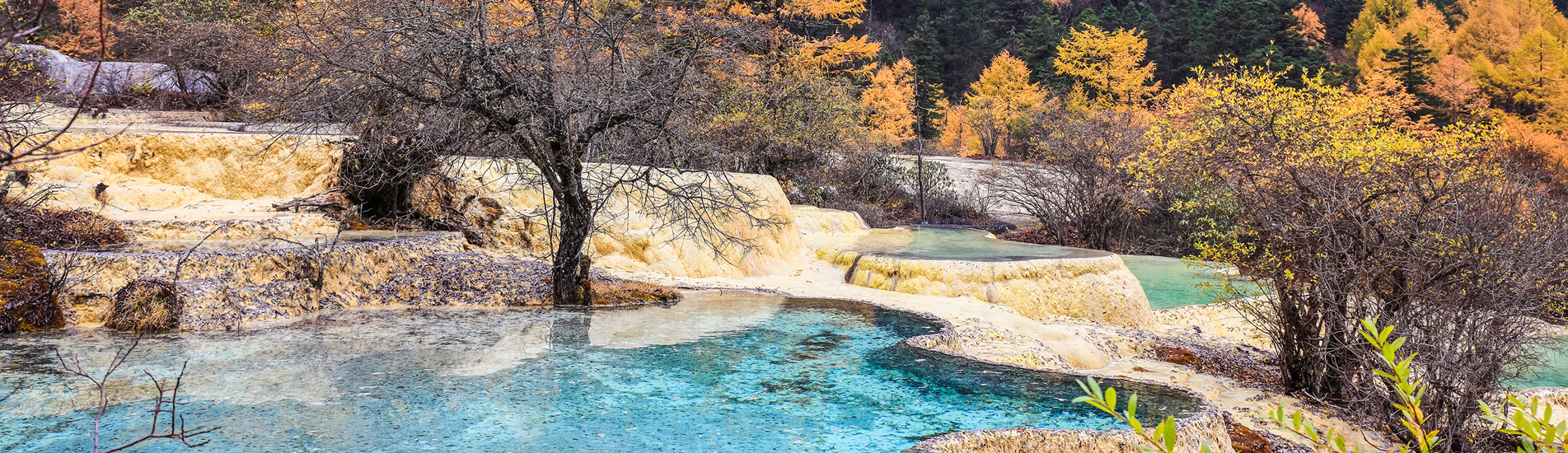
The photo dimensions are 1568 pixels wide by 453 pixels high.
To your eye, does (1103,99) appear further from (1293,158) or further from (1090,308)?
(1293,158)

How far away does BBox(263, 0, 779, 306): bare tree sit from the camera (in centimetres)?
767

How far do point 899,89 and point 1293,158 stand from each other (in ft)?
94.0

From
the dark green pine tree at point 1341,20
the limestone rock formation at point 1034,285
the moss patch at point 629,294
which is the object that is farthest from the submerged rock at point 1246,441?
the dark green pine tree at point 1341,20

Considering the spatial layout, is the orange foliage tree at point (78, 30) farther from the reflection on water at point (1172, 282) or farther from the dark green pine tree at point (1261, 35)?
the dark green pine tree at point (1261, 35)

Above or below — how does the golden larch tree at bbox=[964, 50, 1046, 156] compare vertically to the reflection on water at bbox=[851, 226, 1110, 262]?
above

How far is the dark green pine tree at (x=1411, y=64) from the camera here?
3253 cm

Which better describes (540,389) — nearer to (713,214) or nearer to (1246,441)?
(1246,441)

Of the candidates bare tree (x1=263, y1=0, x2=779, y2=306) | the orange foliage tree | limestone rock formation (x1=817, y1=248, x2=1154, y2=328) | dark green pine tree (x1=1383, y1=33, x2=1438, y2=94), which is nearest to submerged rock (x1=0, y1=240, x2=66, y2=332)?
bare tree (x1=263, y1=0, x2=779, y2=306)

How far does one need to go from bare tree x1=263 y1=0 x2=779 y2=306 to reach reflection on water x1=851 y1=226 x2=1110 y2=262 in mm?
5899

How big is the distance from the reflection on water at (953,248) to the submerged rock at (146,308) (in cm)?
917

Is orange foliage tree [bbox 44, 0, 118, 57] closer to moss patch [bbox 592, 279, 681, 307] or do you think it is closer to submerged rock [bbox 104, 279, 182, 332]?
submerged rock [bbox 104, 279, 182, 332]

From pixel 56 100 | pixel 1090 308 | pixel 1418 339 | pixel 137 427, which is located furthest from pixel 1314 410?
pixel 56 100

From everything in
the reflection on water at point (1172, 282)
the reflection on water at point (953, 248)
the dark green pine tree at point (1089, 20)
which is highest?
the dark green pine tree at point (1089, 20)

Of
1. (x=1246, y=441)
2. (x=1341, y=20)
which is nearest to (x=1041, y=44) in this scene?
(x=1341, y=20)
